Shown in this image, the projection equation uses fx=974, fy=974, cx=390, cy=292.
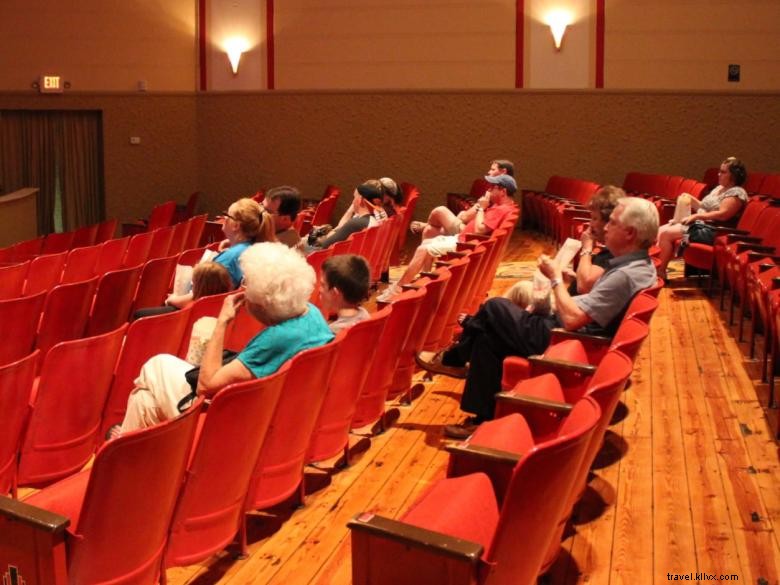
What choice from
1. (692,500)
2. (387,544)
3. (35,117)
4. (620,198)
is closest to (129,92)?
(35,117)

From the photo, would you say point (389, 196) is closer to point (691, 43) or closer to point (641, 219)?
point (641, 219)

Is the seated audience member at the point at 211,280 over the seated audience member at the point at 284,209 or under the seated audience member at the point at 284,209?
under

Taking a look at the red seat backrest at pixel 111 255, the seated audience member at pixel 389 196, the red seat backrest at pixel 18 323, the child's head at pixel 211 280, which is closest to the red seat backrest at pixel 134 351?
the child's head at pixel 211 280

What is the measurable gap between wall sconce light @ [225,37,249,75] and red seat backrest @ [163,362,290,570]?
Result: 8737mm

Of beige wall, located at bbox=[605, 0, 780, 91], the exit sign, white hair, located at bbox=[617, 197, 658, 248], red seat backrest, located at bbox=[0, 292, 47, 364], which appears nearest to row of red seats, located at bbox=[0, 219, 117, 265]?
red seat backrest, located at bbox=[0, 292, 47, 364]

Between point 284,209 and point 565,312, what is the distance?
1952mm

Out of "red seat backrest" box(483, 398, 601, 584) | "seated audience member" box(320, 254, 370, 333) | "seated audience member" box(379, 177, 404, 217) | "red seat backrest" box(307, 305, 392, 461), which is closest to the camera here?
"red seat backrest" box(483, 398, 601, 584)

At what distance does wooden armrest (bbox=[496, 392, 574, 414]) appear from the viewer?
2.27 meters

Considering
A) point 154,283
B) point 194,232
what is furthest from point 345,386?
point 194,232

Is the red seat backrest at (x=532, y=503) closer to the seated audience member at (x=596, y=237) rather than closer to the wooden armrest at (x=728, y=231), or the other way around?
the seated audience member at (x=596, y=237)

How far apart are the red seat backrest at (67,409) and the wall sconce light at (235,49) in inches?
320

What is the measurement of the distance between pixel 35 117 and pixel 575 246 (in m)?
7.94

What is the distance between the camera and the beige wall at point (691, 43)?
909 centimetres

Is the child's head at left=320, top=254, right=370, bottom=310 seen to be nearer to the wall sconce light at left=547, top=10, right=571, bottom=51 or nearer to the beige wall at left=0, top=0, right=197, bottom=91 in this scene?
the wall sconce light at left=547, top=10, right=571, bottom=51
